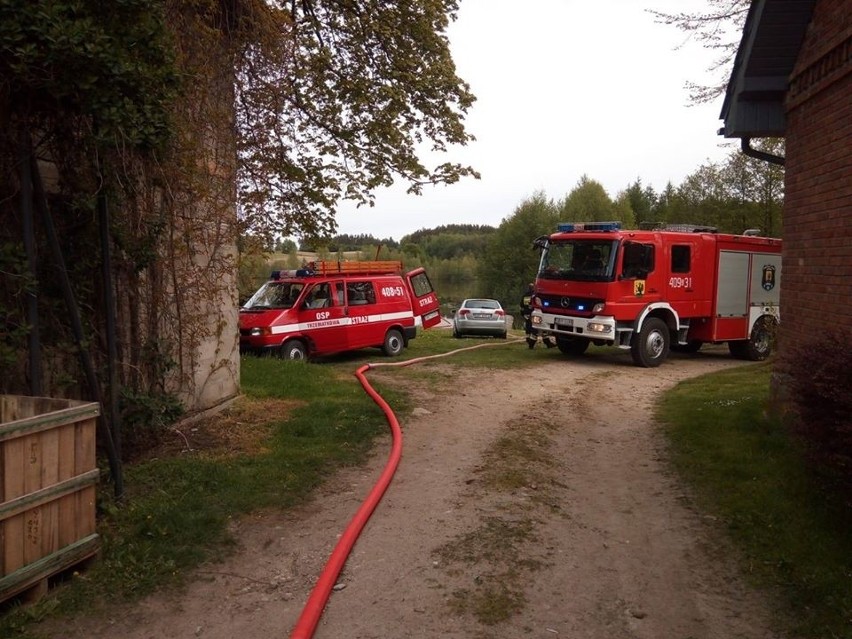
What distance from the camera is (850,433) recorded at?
4.22 meters

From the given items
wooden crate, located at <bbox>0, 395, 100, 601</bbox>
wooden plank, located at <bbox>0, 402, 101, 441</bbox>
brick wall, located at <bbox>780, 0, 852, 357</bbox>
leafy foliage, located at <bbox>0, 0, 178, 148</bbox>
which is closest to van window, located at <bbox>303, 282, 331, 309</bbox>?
brick wall, located at <bbox>780, 0, 852, 357</bbox>

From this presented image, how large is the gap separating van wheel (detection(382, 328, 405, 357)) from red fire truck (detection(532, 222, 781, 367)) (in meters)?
3.79

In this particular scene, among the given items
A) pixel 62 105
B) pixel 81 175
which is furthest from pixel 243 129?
pixel 62 105

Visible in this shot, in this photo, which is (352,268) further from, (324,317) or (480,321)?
(480,321)

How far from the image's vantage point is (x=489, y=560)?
445 cm

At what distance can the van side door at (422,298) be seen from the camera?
1786cm

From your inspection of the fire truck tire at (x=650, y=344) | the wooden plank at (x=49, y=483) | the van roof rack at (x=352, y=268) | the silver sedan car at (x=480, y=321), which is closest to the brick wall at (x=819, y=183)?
the wooden plank at (x=49, y=483)

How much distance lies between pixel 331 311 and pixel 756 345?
33.8 feet

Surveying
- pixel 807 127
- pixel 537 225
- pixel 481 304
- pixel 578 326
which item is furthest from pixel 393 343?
pixel 537 225

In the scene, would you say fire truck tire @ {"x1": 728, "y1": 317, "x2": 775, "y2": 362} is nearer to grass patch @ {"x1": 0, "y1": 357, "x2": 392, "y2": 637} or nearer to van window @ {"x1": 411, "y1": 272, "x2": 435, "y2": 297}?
van window @ {"x1": 411, "y1": 272, "x2": 435, "y2": 297}

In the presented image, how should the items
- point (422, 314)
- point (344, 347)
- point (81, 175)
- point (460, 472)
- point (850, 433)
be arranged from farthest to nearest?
point (422, 314), point (344, 347), point (460, 472), point (81, 175), point (850, 433)

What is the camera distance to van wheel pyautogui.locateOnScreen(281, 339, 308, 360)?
13.9 m

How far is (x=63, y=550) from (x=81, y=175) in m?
2.89

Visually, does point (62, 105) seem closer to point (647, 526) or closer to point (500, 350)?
point (647, 526)
